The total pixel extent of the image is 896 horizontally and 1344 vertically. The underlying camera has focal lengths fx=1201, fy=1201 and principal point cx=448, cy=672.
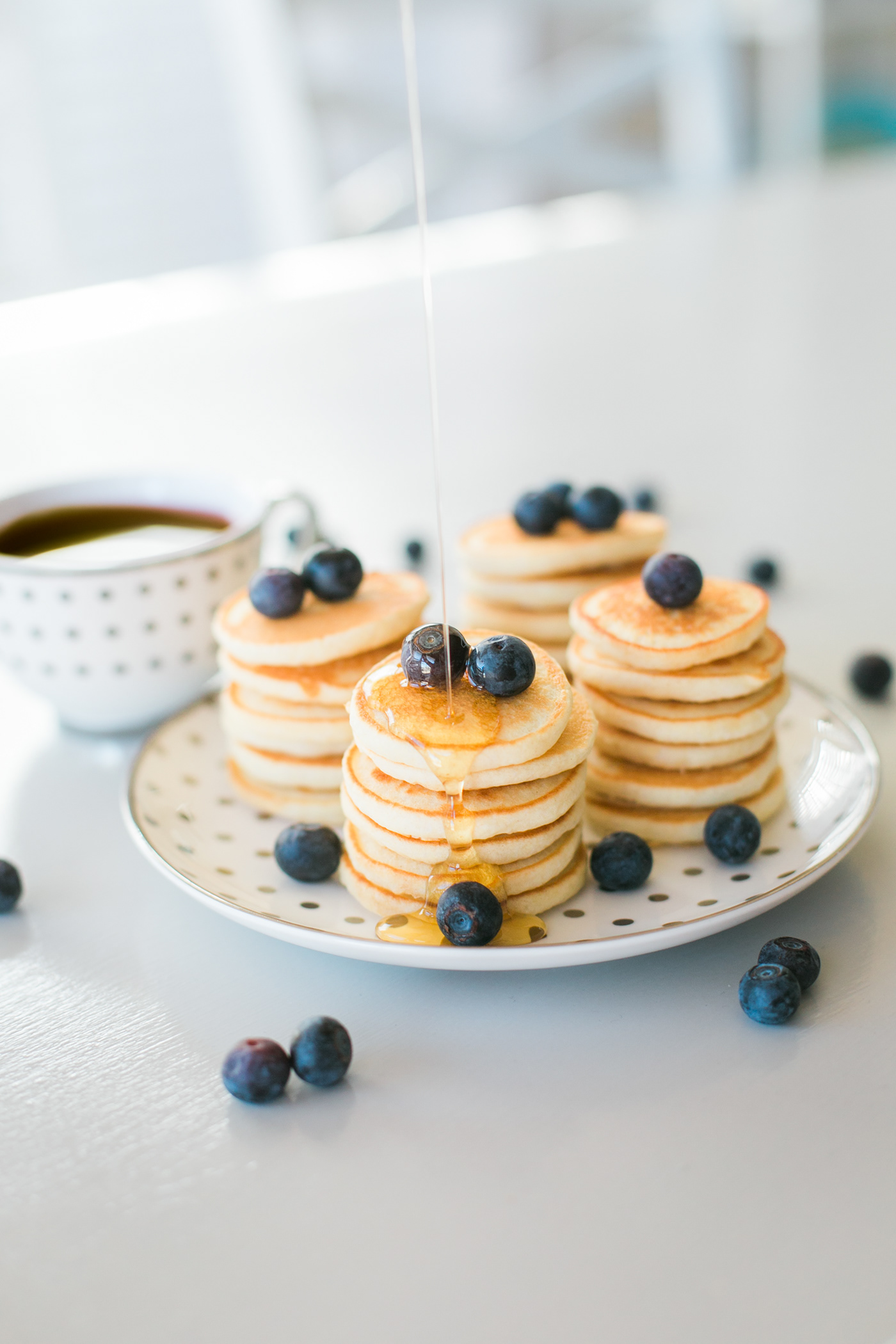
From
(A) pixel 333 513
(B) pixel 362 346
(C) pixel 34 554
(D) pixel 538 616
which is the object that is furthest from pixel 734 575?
(B) pixel 362 346

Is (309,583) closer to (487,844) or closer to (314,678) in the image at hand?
(314,678)

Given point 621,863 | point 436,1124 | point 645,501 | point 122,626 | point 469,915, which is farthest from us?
point 645,501

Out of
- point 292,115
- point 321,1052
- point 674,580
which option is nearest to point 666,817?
point 674,580

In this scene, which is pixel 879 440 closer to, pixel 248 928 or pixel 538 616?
pixel 538 616

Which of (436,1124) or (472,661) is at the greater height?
(472,661)

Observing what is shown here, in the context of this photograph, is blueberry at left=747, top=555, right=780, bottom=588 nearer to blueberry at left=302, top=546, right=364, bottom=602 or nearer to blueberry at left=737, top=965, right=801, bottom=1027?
blueberry at left=302, top=546, right=364, bottom=602

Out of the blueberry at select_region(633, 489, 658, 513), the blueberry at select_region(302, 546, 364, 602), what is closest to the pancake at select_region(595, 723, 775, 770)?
the blueberry at select_region(302, 546, 364, 602)
